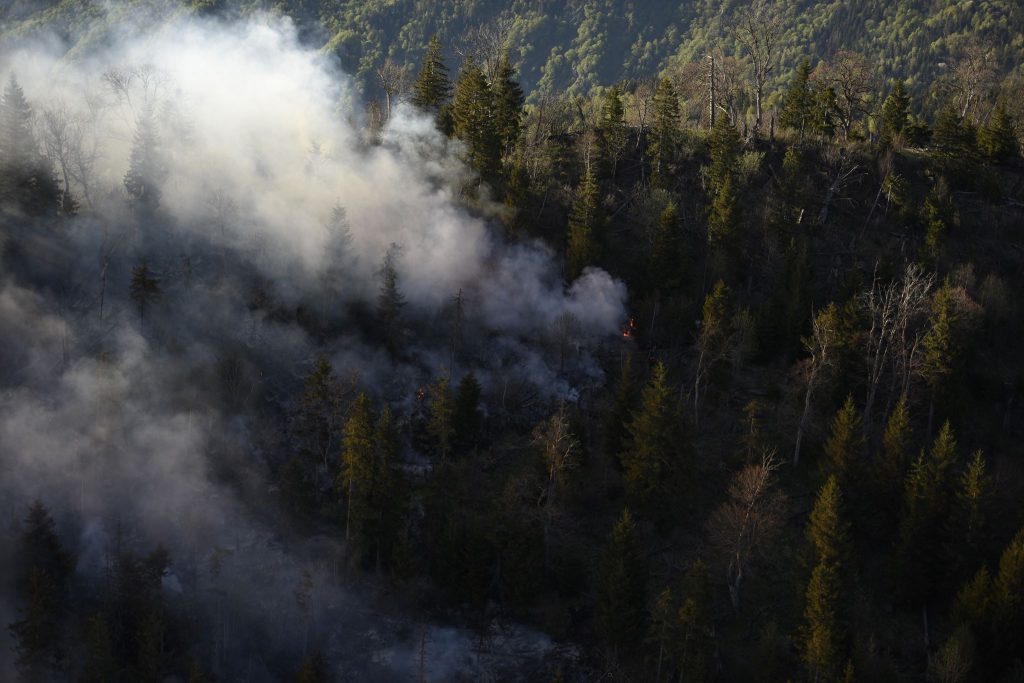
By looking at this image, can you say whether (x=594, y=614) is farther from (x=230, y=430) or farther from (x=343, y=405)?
(x=230, y=430)

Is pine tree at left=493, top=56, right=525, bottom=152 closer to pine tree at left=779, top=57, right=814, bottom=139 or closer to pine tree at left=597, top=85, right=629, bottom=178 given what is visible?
pine tree at left=597, top=85, right=629, bottom=178

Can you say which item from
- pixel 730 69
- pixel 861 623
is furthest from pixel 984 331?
pixel 730 69

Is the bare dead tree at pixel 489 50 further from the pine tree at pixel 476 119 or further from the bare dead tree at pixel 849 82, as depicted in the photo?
the bare dead tree at pixel 849 82

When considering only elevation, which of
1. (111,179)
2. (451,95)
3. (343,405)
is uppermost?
(451,95)

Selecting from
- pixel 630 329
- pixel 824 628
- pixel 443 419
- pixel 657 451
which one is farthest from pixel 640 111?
pixel 824 628

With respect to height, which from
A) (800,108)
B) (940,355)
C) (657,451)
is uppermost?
(800,108)

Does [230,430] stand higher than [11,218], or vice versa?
[11,218]

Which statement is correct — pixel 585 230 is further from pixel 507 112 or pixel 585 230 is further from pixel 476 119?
pixel 507 112

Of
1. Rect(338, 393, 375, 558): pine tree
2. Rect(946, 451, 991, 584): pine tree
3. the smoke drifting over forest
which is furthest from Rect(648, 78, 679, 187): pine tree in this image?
Rect(338, 393, 375, 558): pine tree
